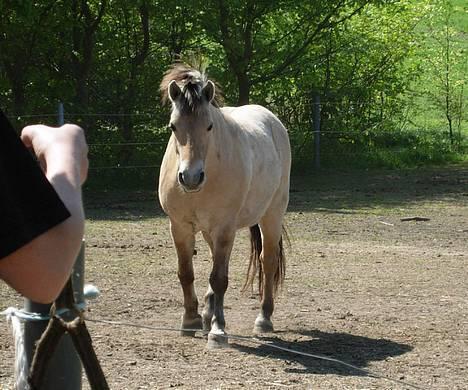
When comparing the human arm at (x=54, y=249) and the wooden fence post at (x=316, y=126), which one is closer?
the human arm at (x=54, y=249)

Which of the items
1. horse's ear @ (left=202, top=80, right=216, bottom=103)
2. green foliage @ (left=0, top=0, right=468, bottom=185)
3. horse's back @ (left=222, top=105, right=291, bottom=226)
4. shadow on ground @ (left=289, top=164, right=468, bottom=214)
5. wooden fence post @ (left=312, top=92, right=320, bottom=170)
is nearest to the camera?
horse's ear @ (left=202, top=80, right=216, bottom=103)

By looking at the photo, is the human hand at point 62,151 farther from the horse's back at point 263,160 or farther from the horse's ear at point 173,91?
the horse's back at point 263,160

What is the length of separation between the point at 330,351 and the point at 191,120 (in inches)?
65.8

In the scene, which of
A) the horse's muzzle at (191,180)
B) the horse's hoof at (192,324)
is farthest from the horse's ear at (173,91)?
the horse's hoof at (192,324)

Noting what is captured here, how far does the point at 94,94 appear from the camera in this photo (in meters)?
16.4

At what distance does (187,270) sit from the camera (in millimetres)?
6781

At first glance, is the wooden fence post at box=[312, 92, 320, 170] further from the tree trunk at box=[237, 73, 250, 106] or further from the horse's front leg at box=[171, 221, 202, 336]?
the horse's front leg at box=[171, 221, 202, 336]

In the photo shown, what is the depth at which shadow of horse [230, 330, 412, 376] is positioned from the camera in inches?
223

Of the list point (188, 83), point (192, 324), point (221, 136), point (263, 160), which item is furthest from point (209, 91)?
point (192, 324)

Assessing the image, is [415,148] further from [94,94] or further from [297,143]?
[94,94]

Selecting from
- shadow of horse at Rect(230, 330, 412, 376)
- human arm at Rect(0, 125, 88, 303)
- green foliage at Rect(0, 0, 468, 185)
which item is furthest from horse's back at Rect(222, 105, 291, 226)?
green foliage at Rect(0, 0, 468, 185)

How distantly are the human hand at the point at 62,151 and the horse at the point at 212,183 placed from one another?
4388 mm

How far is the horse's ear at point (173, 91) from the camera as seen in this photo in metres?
6.21

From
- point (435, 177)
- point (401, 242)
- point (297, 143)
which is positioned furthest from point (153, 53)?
point (401, 242)
